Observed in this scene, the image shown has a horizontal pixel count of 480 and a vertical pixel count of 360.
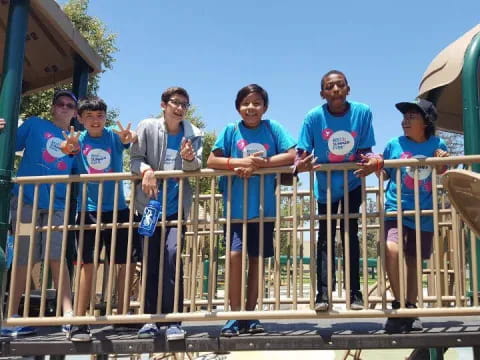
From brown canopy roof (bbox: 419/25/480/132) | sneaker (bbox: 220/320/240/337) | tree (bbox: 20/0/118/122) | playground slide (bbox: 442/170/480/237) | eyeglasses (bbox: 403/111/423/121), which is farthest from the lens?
tree (bbox: 20/0/118/122)

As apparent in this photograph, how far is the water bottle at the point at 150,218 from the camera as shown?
3268 mm

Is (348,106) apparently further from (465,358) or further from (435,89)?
(465,358)

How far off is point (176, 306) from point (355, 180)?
4.94 feet

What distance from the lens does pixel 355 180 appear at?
3.53 metres

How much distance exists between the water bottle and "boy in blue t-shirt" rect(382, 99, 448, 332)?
157cm

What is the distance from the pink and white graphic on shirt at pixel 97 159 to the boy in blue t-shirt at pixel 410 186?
212cm

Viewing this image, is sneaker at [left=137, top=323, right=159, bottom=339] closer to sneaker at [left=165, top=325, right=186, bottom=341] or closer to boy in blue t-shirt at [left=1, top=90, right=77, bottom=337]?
sneaker at [left=165, top=325, right=186, bottom=341]

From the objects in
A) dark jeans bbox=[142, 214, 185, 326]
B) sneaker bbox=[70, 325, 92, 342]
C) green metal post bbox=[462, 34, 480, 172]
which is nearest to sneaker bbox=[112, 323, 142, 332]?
dark jeans bbox=[142, 214, 185, 326]

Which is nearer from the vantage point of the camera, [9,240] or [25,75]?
[9,240]

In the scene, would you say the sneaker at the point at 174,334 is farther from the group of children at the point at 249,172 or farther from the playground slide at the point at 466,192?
the playground slide at the point at 466,192

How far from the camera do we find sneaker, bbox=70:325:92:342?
3.27 m

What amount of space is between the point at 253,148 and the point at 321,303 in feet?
3.77

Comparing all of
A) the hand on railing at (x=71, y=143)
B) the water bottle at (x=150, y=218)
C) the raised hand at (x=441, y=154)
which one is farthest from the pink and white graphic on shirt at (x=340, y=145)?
the hand on railing at (x=71, y=143)

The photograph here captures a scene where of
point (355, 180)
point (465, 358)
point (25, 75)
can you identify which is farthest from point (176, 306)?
point (465, 358)
